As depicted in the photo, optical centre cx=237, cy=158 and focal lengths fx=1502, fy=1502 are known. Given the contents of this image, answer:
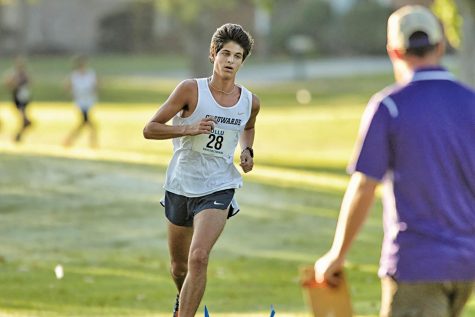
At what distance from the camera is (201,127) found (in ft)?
30.0

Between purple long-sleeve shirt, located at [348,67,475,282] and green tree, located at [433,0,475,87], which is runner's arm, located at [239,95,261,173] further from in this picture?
green tree, located at [433,0,475,87]

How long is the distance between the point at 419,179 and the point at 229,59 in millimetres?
3467

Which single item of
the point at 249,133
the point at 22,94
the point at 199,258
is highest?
the point at 22,94

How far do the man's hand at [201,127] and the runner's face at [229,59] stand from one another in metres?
0.35

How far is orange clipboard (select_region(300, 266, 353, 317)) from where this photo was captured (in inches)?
239

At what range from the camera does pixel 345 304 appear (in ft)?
19.9

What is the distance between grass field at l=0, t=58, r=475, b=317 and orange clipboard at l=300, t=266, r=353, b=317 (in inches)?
250

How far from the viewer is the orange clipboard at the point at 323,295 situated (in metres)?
6.06

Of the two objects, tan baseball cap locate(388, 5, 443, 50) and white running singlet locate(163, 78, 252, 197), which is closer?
tan baseball cap locate(388, 5, 443, 50)

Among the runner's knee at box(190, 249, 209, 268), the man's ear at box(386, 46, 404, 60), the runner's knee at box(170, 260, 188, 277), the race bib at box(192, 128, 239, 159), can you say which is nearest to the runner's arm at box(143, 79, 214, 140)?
the race bib at box(192, 128, 239, 159)

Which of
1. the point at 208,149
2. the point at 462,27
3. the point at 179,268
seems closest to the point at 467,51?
the point at 462,27

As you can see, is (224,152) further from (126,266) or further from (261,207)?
(261,207)

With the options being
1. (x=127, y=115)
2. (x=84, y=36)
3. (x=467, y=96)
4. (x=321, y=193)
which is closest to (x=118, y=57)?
(x=84, y=36)

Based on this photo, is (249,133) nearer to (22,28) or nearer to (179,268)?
(179,268)
